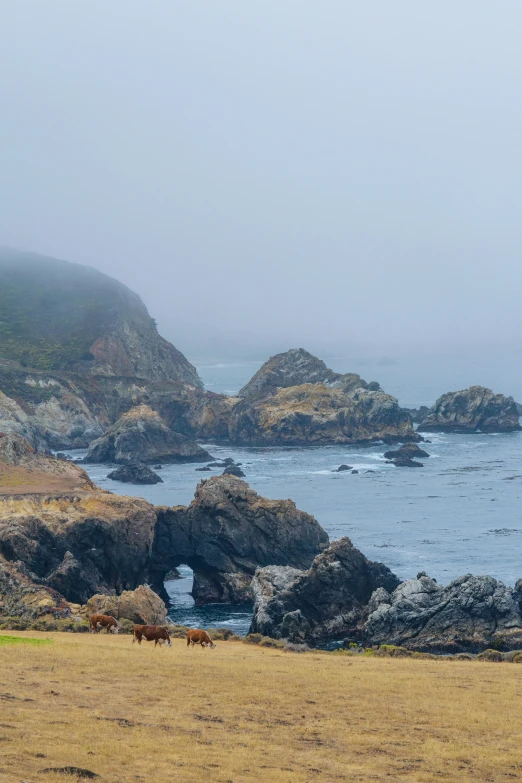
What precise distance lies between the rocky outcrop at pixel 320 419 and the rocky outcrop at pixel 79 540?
9486cm

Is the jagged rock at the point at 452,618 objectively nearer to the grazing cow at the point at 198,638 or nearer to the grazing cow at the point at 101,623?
the grazing cow at the point at 198,638

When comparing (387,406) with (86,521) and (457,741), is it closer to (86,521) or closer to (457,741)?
(86,521)

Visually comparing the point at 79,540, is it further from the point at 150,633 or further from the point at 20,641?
the point at 20,641

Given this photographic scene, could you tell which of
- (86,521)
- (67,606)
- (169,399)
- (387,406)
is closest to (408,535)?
(86,521)

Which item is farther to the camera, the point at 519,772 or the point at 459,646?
the point at 459,646

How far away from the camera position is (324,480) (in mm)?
113125

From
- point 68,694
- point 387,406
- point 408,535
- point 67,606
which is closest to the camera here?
point 68,694

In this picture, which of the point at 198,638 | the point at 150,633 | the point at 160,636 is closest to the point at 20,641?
the point at 150,633

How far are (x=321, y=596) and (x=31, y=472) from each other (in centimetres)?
3117

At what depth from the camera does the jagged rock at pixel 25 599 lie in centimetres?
4162

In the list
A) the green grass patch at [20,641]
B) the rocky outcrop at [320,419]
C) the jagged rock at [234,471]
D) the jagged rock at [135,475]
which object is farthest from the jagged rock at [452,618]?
the rocky outcrop at [320,419]

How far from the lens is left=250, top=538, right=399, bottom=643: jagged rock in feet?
158

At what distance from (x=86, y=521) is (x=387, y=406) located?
102 meters

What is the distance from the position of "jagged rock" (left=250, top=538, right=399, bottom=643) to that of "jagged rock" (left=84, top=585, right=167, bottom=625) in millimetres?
7955
